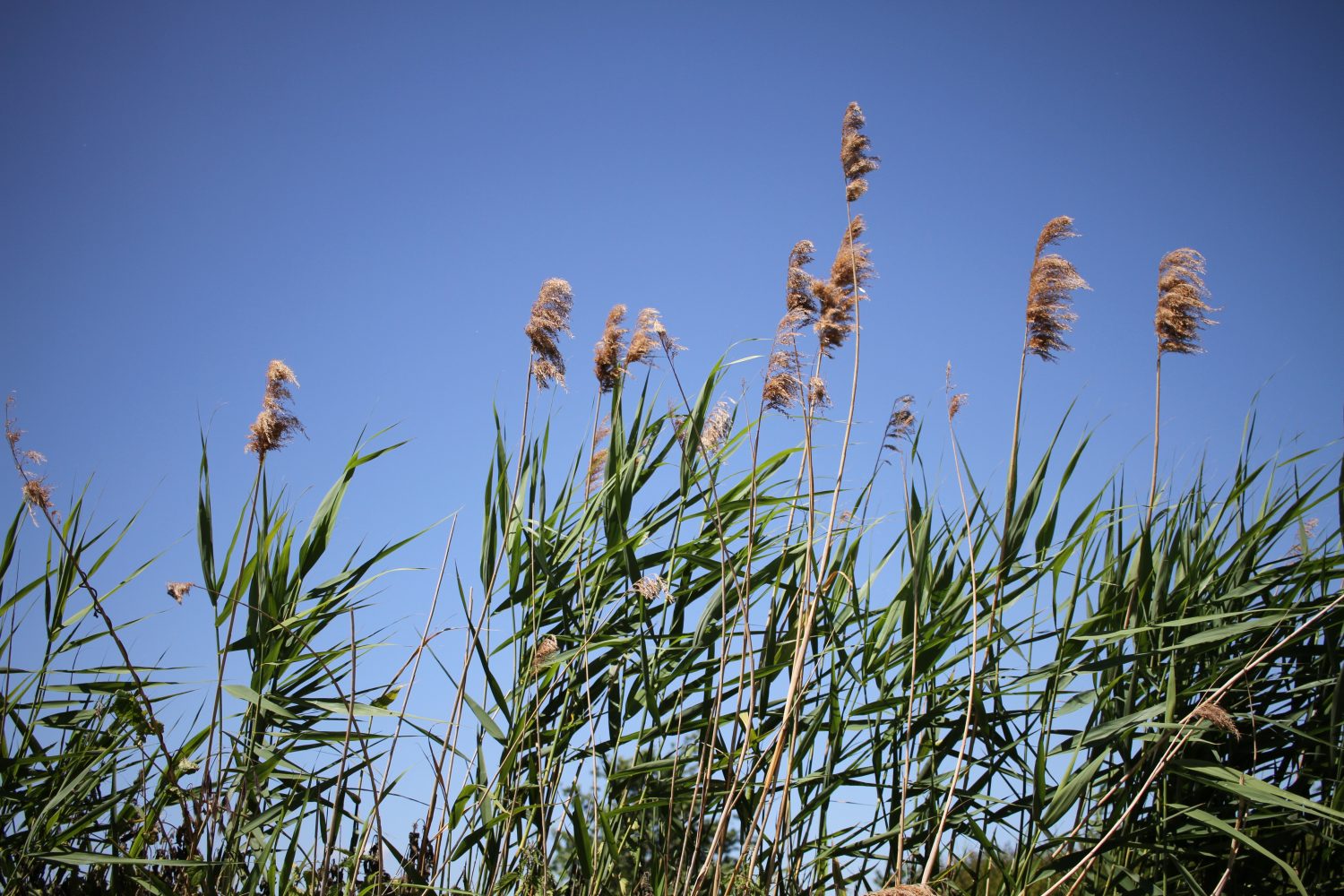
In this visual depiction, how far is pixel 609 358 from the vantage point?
9.70 feet

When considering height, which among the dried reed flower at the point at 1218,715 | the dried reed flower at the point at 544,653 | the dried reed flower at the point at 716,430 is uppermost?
the dried reed flower at the point at 716,430

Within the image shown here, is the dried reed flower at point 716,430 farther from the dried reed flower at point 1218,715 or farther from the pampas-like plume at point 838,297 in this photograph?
the dried reed flower at point 1218,715

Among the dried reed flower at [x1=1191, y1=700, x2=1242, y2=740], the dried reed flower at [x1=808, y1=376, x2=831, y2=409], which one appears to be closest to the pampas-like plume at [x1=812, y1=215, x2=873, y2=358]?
the dried reed flower at [x1=808, y1=376, x2=831, y2=409]

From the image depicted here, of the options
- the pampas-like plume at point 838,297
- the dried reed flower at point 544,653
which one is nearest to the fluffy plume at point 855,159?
the pampas-like plume at point 838,297

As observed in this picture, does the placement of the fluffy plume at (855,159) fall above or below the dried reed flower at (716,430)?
above

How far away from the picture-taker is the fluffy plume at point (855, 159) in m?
2.97

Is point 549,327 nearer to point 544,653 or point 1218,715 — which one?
point 544,653

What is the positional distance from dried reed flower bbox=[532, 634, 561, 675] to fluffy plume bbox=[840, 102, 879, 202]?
5.35 feet

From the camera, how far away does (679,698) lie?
Result: 2.59 metres

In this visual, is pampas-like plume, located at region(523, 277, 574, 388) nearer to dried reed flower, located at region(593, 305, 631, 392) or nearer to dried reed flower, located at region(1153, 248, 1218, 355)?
dried reed flower, located at region(593, 305, 631, 392)

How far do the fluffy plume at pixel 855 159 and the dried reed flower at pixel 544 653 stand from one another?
1631mm

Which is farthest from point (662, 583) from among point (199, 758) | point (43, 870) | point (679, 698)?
point (43, 870)

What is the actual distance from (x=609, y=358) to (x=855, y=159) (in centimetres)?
100

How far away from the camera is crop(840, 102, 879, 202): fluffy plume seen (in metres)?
2.97
